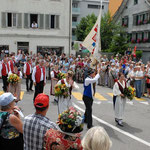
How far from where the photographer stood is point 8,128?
4016 millimetres

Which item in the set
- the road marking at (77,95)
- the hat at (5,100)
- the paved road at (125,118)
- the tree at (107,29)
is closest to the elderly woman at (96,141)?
the hat at (5,100)

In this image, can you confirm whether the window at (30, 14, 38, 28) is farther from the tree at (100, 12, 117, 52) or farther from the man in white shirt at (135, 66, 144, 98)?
the man in white shirt at (135, 66, 144, 98)

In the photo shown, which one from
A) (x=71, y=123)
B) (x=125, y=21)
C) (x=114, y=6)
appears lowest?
(x=71, y=123)

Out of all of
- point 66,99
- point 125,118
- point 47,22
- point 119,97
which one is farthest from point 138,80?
point 47,22

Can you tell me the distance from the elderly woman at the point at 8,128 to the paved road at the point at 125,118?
12.2 feet

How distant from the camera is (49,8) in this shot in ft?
104

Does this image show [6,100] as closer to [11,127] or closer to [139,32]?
[11,127]

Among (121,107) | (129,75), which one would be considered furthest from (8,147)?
(129,75)

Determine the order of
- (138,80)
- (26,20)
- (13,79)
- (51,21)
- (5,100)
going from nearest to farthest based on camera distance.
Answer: (5,100)
(13,79)
(138,80)
(26,20)
(51,21)

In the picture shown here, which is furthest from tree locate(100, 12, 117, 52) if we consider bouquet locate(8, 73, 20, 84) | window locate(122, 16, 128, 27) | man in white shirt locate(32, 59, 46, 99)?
bouquet locate(8, 73, 20, 84)

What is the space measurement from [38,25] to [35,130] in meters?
28.8

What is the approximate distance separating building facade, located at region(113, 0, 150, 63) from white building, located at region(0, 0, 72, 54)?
12502 millimetres

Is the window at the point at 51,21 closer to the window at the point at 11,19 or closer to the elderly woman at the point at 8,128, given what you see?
the window at the point at 11,19

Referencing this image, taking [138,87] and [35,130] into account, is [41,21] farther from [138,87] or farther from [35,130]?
[35,130]
